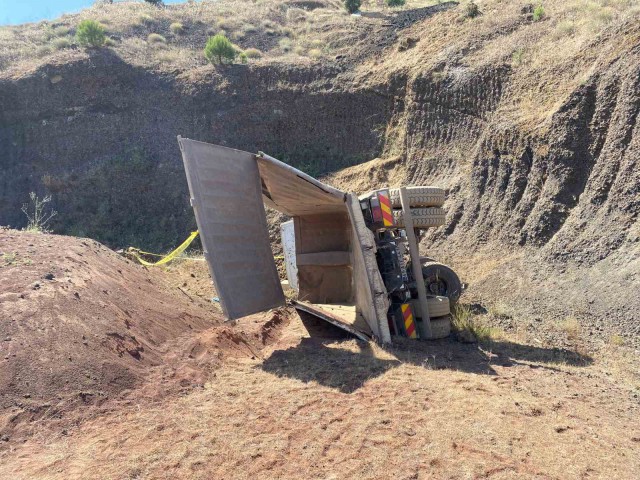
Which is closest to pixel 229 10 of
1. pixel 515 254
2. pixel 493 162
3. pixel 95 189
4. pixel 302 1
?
pixel 302 1

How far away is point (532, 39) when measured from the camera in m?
16.9

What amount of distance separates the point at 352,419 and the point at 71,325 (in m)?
3.60

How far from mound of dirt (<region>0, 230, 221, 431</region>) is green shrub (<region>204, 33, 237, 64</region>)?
17259mm

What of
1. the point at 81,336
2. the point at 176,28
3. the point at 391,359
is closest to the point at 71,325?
the point at 81,336

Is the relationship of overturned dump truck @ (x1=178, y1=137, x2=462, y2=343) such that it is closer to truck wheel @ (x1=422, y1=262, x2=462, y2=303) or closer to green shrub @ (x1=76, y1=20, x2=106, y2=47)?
truck wheel @ (x1=422, y1=262, x2=462, y2=303)

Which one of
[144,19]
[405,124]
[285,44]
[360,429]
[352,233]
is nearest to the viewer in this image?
[360,429]

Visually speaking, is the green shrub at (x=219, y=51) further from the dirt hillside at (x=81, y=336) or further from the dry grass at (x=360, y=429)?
the dry grass at (x=360, y=429)

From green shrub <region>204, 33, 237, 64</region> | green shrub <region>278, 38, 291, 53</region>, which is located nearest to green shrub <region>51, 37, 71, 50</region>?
green shrub <region>204, 33, 237, 64</region>

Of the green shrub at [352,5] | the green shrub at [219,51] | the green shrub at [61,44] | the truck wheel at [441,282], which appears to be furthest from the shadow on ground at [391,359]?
the green shrub at [352,5]

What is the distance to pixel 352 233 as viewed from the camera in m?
8.77

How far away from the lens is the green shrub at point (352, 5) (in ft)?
110

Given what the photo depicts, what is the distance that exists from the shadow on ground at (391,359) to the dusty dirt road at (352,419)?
0.09 ft

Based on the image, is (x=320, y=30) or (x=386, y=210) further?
(x=320, y=30)

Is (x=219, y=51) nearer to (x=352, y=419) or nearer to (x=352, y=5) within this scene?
(x=352, y=5)
